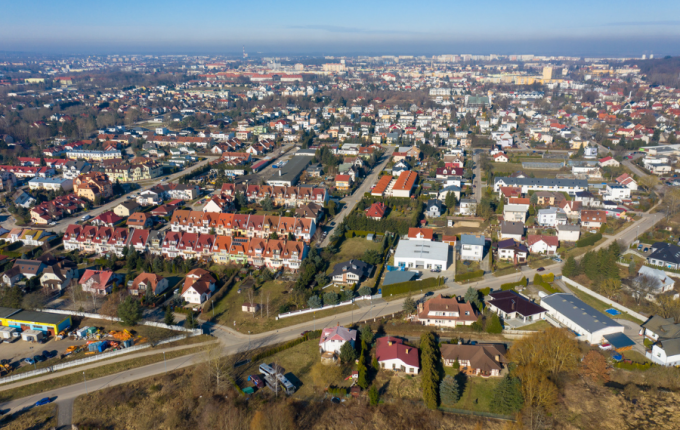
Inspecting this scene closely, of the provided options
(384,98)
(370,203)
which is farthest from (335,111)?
(370,203)

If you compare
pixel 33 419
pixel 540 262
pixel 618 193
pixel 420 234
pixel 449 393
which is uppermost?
pixel 618 193

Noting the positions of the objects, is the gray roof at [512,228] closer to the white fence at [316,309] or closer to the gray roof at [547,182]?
the gray roof at [547,182]

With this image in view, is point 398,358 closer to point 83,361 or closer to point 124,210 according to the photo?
point 83,361

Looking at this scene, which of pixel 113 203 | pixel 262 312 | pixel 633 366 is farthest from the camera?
pixel 113 203

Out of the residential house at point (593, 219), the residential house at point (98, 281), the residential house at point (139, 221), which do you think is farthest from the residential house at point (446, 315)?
the residential house at point (139, 221)

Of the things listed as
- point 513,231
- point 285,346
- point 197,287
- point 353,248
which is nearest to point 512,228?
point 513,231
